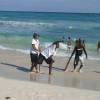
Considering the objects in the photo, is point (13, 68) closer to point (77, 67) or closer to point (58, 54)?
point (77, 67)

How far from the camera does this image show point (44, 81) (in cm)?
1481

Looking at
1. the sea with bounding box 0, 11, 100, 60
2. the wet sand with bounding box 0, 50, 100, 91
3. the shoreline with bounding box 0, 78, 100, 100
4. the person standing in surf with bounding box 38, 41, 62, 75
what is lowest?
the sea with bounding box 0, 11, 100, 60

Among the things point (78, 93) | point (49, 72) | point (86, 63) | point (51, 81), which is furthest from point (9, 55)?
A: point (78, 93)

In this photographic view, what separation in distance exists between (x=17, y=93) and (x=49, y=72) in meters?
4.84

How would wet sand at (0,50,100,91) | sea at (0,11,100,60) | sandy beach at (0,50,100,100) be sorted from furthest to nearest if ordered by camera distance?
1. sea at (0,11,100,60)
2. wet sand at (0,50,100,91)
3. sandy beach at (0,50,100,100)

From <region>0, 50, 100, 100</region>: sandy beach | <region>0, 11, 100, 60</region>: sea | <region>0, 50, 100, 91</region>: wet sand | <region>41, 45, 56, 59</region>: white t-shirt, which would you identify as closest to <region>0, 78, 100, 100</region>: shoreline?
<region>0, 50, 100, 100</region>: sandy beach

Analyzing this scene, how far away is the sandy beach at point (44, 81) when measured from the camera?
1159 centimetres

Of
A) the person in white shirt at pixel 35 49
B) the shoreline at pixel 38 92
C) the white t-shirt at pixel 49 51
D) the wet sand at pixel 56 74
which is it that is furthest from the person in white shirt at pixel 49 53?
the shoreline at pixel 38 92

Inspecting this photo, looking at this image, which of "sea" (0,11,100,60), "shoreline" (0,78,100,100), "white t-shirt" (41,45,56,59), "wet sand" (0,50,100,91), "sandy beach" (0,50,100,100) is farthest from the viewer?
"sea" (0,11,100,60)

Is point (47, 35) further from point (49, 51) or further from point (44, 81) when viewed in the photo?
point (44, 81)

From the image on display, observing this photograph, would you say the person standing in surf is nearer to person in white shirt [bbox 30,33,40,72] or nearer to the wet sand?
person in white shirt [bbox 30,33,40,72]

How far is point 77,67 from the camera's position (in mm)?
18219

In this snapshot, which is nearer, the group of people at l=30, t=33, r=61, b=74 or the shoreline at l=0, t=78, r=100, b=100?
the shoreline at l=0, t=78, r=100, b=100

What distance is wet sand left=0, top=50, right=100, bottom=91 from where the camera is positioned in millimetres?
14773
